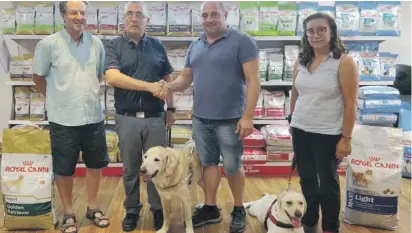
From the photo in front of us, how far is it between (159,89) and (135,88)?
14cm

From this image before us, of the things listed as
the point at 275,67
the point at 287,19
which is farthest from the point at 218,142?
the point at 287,19

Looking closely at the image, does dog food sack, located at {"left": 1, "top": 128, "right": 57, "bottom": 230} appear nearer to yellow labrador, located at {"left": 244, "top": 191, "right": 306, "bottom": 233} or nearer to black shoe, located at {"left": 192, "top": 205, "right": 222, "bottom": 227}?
black shoe, located at {"left": 192, "top": 205, "right": 222, "bottom": 227}

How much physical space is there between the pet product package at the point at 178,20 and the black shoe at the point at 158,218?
1.73 meters

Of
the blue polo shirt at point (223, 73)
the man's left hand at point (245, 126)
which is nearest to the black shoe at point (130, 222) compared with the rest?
the blue polo shirt at point (223, 73)

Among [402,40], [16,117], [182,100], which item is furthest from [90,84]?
[402,40]

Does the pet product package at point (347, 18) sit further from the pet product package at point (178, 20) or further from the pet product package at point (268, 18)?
the pet product package at point (178, 20)

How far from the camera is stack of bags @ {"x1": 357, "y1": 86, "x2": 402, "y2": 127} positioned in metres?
3.71

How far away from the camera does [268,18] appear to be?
3.81 m

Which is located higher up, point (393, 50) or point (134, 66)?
point (393, 50)

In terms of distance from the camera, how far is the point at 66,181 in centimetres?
269

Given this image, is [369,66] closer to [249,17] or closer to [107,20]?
[249,17]

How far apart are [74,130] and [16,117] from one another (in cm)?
165

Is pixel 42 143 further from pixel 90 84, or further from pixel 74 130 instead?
pixel 90 84

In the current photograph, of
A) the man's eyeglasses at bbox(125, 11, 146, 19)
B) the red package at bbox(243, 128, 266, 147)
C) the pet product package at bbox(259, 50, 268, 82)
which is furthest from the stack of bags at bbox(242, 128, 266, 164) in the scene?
the man's eyeglasses at bbox(125, 11, 146, 19)
